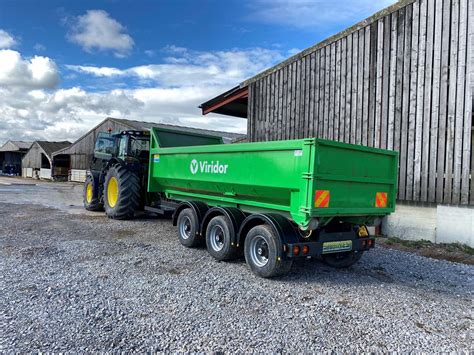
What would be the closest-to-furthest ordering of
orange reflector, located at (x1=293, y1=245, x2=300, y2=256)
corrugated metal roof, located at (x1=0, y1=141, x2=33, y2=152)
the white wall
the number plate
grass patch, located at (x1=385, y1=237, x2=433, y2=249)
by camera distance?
orange reflector, located at (x1=293, y1=245, x2=300, y2=256) → the number plate → the white wall → grass patch, located at (x1=385, y1=237, x2=433, y2=249) → corrugated metal roof, located at (x1=0, y1=141, x2=33, y2=152)

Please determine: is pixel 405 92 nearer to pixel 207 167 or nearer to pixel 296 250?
pixel 207 167

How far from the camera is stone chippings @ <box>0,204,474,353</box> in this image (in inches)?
134

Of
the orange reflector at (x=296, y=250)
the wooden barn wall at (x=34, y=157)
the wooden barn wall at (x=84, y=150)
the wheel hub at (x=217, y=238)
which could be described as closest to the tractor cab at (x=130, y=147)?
the wheel hub at (x=217, y=238)

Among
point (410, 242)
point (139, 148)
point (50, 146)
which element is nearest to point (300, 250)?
point (410, 242)

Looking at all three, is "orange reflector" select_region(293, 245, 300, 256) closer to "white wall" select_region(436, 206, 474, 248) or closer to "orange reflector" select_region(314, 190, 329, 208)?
"orange reflector" select_region(314, 190, 329, 208)

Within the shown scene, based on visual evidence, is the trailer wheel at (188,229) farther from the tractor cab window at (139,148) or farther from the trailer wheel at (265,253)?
the tractor cab window at (139,148)

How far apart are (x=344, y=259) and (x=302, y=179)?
1.95m

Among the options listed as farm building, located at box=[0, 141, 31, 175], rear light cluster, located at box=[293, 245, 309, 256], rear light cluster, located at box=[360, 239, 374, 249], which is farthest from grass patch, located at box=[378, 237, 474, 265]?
farm building, located at box=[0, 141, 31, 175]

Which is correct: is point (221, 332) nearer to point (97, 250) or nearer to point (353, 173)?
point (353, 173)

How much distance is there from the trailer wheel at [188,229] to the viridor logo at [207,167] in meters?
0.78

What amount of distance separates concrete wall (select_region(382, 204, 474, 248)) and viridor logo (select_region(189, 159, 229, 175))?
4.70 m

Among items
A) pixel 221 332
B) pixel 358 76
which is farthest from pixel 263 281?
pixel 358 76

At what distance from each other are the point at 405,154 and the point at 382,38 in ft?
9.53

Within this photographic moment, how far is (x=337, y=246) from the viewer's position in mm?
5348
